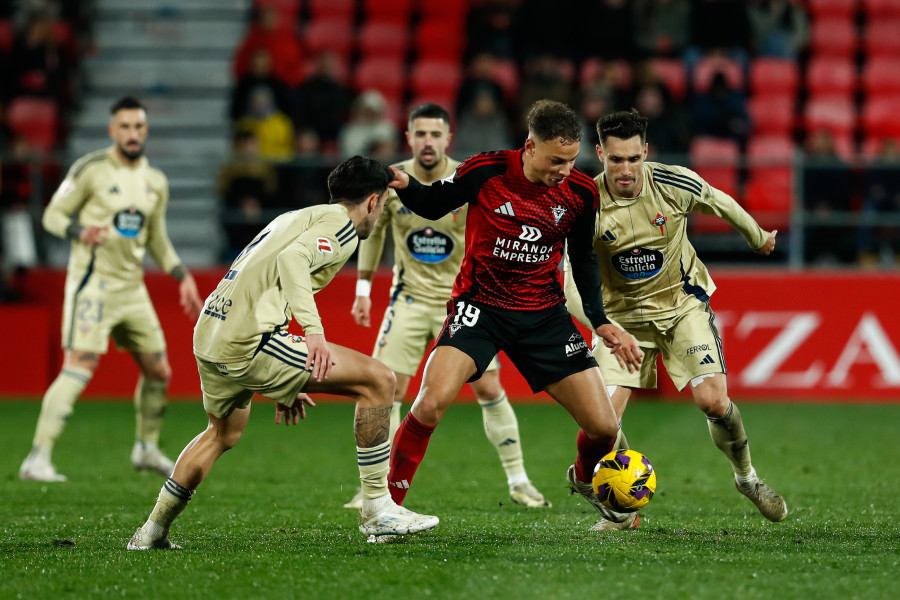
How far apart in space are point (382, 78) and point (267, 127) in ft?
9.03

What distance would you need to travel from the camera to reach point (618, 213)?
695cm

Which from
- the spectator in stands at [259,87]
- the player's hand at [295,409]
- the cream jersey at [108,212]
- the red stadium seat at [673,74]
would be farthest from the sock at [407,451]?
the red stadium seat at [673,74]

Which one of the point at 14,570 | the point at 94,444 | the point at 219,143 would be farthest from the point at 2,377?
the point at 14,570

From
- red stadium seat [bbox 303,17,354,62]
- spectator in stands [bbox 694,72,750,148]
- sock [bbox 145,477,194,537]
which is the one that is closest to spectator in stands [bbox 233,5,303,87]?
red stadium seat [bbox 303,17,354,62]

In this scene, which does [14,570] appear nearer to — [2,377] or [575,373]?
[575,373]

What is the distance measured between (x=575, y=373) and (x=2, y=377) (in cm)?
976

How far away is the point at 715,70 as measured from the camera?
16.0m

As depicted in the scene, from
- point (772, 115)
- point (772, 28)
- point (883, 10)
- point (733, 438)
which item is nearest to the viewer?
point (733, 438)

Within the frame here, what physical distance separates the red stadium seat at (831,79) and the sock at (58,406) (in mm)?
11590

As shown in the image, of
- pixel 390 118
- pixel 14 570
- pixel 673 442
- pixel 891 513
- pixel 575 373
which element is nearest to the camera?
pixel 14 570

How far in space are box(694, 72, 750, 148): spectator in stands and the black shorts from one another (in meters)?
9.81

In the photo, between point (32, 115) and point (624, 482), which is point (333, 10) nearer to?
point (32, 115)

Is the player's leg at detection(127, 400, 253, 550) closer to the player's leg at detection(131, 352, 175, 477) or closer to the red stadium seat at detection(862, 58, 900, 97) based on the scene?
the player's leg at detection(131, 352, 175, 477)

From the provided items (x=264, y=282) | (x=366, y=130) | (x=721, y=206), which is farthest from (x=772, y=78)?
(x=264, y=282)
